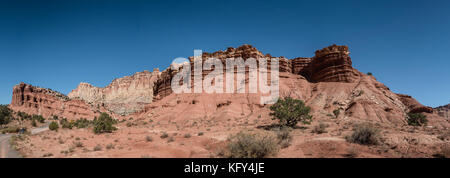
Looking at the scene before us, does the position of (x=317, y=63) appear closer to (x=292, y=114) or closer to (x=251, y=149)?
(x=292, y=114)

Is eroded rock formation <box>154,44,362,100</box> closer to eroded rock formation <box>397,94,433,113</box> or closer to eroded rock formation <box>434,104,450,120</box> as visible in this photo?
eroded rock formation <box>397,94,433,113</box>

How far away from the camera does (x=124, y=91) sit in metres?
122

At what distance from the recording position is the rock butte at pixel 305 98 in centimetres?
3070

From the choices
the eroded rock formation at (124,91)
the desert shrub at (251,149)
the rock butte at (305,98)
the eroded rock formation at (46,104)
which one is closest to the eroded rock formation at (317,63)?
the rock butte at (305,98)

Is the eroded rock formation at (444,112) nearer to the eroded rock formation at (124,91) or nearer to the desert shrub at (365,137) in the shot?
the desert shrub at (365,137)

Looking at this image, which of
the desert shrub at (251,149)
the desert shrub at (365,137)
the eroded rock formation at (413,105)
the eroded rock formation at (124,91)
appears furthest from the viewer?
the eroded rock formation at (124,91)

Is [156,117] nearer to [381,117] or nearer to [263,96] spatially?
[263,96]

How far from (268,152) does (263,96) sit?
30025 millimetres

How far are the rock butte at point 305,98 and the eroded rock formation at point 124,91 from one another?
46019 mm

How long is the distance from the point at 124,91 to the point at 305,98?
370ft

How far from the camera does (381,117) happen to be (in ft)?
92.0

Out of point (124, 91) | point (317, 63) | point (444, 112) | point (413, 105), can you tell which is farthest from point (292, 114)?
point (124, 91)
